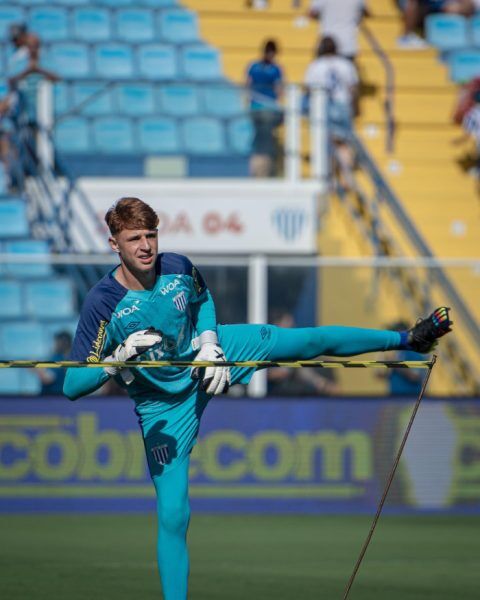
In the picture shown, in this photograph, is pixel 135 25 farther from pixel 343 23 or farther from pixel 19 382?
pixel 19 382

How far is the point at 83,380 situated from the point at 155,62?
12.7 metres

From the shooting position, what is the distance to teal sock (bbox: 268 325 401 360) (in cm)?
767

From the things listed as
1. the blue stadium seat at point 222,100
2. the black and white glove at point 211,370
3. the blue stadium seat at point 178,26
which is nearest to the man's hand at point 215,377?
the black and white glove at point 211,370

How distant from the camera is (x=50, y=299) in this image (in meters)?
13.8

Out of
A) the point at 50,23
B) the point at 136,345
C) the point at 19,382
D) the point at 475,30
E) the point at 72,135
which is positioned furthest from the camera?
the point at 475,30

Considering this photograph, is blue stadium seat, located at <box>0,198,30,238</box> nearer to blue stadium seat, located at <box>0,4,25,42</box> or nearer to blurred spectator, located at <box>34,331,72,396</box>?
blurred spectator, located at <box>34,331,72,396</box>

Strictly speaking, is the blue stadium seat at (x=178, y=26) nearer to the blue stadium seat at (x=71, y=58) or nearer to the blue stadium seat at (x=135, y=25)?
the blue stadium seat at (x=135, y=25)

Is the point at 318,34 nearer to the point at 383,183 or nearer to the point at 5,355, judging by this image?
the point at 383,183

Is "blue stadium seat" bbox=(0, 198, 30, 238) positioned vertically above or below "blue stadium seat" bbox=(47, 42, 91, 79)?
below

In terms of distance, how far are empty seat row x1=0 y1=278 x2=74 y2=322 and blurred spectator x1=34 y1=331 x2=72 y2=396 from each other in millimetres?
335

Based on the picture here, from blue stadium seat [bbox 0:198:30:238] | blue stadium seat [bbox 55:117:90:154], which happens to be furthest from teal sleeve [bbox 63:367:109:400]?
blue stadium seat [bbox 0:198:30:238]

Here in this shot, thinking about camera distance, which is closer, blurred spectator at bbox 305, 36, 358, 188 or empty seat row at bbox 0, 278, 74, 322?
empty seat row at bbox 0, 278, 74, 322

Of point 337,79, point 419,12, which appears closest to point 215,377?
point 337,79

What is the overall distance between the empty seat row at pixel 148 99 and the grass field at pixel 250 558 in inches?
194
